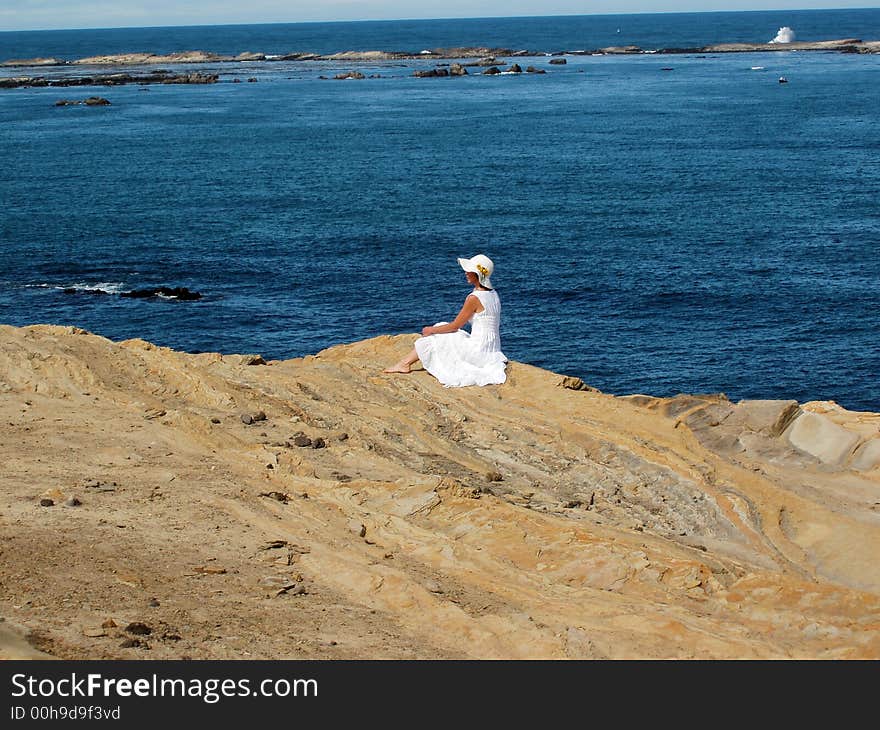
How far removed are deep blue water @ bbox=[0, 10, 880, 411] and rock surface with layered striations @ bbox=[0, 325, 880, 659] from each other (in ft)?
52.1

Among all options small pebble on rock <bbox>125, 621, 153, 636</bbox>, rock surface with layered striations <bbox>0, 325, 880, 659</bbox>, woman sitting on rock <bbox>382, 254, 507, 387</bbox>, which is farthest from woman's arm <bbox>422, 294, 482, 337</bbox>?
small pebble on rock <bbox>125, 621, 153, 636</bbox>

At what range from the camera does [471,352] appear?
1602cm

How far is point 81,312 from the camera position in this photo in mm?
37375

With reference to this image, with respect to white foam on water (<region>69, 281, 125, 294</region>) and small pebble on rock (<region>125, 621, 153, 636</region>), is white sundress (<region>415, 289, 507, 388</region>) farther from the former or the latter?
white foam on water (<region>69, 281, 125, 294</region>)

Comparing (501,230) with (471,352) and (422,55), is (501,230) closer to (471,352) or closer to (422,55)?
(471,352)

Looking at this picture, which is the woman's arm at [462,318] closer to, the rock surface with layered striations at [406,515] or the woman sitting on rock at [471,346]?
the woman sitting on rock at [471,346]

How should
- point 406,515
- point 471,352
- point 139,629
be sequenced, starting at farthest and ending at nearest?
point 471,352
point 406,515
point 139,629

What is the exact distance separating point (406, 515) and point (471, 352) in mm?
4399

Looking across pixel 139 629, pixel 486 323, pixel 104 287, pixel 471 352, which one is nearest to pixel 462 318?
pixel 486 323

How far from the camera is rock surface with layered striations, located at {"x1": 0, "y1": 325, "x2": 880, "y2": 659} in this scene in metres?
9.66

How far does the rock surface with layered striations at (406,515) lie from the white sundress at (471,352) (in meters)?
0.22

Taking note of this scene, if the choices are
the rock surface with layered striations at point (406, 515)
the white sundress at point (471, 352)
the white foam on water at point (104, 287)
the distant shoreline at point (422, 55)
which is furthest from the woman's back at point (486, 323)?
the distant shoreline at point (422, 55)

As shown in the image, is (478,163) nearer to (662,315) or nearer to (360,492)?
(662,315)

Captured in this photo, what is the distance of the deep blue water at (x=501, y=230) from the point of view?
113 feet
